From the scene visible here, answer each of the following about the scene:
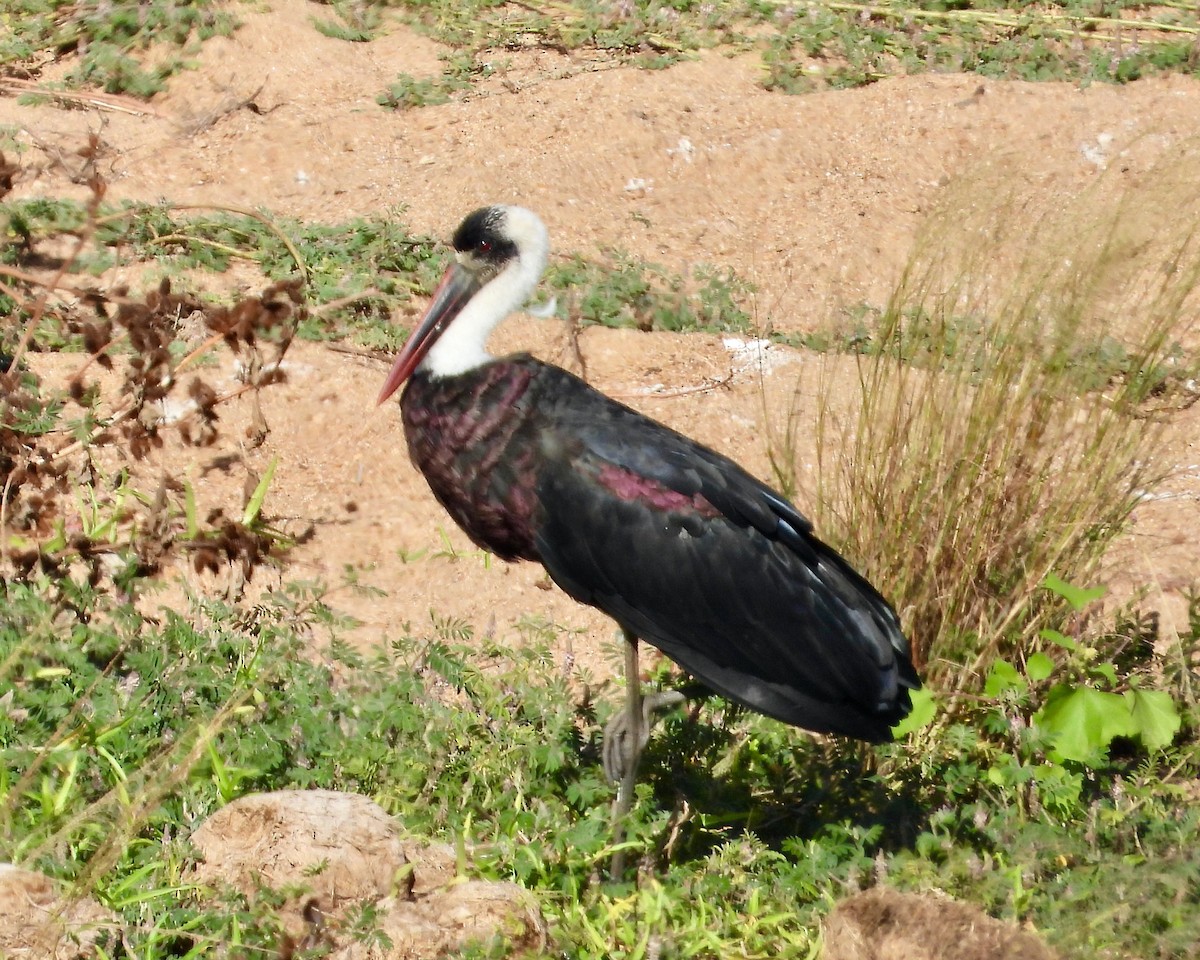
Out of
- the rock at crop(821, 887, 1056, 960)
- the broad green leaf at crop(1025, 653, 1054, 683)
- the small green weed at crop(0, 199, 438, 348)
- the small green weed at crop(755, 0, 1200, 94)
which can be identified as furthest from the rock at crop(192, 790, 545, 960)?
the small green weed at crop(755, 0, 1200, 94)

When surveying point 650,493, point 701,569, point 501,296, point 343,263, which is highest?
point 501,296

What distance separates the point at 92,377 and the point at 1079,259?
331cm

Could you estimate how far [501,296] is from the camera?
4.24 metres

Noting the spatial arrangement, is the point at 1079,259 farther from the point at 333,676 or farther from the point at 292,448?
the point at 292,448

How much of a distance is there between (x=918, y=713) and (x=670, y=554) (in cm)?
82

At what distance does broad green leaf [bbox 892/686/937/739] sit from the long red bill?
158 centimetres

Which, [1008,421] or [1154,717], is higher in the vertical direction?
[1008,421]

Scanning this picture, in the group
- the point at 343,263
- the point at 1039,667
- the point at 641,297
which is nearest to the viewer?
the point at 1039,667

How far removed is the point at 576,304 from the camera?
6035 millimetres

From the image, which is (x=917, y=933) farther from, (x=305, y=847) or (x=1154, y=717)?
(x=1154, y=717)

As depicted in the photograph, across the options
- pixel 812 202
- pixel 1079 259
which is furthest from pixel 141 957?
pixel 812 202

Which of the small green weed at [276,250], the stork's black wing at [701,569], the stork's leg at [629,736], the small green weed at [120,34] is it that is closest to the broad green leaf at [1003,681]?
the stork's black wing at [701,569]

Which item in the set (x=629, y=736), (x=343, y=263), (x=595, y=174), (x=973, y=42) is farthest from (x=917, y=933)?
(x=973, y=42)

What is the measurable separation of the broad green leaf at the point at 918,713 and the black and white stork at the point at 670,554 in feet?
0.67
